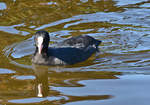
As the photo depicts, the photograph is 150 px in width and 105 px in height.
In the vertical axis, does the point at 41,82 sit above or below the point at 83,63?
below

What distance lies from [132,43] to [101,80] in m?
3.16

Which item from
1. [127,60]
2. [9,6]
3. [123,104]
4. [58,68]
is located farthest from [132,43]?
[9,6]

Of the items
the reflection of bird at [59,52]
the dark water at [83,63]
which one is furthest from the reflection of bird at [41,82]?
the reflection of bird at [59,52]

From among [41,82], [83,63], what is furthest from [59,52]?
[41,82]

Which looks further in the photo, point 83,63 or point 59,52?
point 83,63

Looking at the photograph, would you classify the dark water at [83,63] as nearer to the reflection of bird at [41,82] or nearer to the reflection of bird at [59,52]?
the reflection of bird at [41,82]

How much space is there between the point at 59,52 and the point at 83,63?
0.72 m

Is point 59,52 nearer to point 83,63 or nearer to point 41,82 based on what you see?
point 83,63

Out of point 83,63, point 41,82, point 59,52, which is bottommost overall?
point 41,82

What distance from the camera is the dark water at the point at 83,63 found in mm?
7461

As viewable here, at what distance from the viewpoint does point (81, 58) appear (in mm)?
9883

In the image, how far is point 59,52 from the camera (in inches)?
380

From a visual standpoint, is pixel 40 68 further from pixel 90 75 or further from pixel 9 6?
pixel 9 6

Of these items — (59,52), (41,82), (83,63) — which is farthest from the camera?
(83,63)
